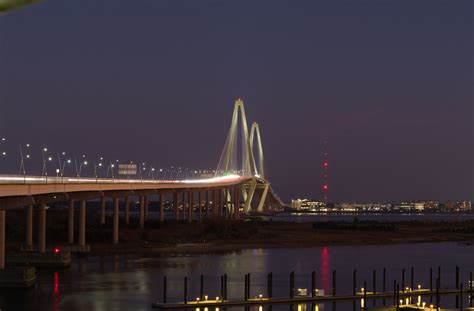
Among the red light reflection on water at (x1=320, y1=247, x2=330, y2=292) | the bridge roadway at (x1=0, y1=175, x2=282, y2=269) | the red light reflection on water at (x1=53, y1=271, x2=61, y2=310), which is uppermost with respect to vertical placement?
the bridge roadway at (x1=0, y1=175, x2=282, y2=269)

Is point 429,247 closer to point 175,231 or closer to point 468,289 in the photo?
point 175,231

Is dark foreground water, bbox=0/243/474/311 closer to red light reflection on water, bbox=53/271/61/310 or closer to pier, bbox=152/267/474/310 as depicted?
red light reflection on water, bbox=53/271/61/310

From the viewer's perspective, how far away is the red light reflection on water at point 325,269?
46750 millimetres

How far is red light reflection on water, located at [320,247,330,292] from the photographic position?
46750mm

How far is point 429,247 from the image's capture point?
290 ft

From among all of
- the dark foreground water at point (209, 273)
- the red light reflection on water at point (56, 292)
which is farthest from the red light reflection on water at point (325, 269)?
the red light reflection on water at point (56, 292)

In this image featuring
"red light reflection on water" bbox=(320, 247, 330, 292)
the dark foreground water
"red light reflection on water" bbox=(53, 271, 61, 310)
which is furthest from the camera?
"red light reflection on water" bbox=(320, 247, 330, 292)

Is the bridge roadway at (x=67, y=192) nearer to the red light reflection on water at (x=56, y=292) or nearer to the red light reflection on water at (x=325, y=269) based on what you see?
the red light reflection on water at (x=56, y=292)

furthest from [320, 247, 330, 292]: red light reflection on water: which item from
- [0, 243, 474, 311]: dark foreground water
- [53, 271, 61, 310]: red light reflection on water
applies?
[53, 271, 61, 310]: red light reflection on water

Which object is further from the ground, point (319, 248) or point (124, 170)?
point (124, 170)

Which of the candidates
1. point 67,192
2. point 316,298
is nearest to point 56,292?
point 316,298

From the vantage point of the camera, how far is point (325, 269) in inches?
2249

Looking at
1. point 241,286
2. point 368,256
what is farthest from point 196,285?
point 368,256

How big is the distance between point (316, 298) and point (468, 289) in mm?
9340
